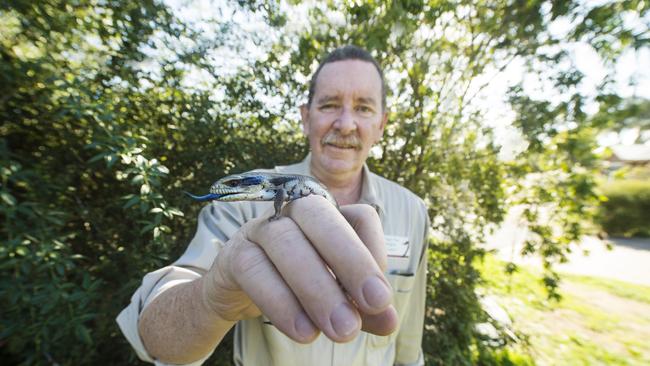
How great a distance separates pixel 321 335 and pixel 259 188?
4.18 ft

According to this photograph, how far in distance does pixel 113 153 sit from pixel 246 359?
5.81ft

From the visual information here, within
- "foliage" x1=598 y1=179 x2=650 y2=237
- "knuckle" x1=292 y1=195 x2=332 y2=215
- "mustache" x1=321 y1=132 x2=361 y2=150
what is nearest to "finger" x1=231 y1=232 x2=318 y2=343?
"knuckle" x1=292 y1=195 x2=332 y2=215

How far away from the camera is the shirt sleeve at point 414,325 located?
266cm

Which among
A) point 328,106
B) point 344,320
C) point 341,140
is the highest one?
point 328,106

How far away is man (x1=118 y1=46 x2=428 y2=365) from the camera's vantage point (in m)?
0.94

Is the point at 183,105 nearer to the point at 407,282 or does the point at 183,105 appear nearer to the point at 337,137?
the point at 337,137

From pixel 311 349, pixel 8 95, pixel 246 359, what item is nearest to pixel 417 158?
pixel 311 349

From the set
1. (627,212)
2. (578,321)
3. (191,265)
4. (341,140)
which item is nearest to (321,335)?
(191,265)

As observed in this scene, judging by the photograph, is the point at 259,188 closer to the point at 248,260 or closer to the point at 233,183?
the point at 233,183

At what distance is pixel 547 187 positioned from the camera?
3.61 metres

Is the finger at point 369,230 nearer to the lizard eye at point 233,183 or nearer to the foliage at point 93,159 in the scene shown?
the lizard eye at point 233,183

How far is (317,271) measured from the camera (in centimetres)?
95

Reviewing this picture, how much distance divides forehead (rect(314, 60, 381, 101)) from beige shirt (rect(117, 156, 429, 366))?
2.35ft

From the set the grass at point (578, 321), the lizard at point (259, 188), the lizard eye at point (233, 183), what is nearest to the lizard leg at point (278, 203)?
the lizard at point (259, 188)
